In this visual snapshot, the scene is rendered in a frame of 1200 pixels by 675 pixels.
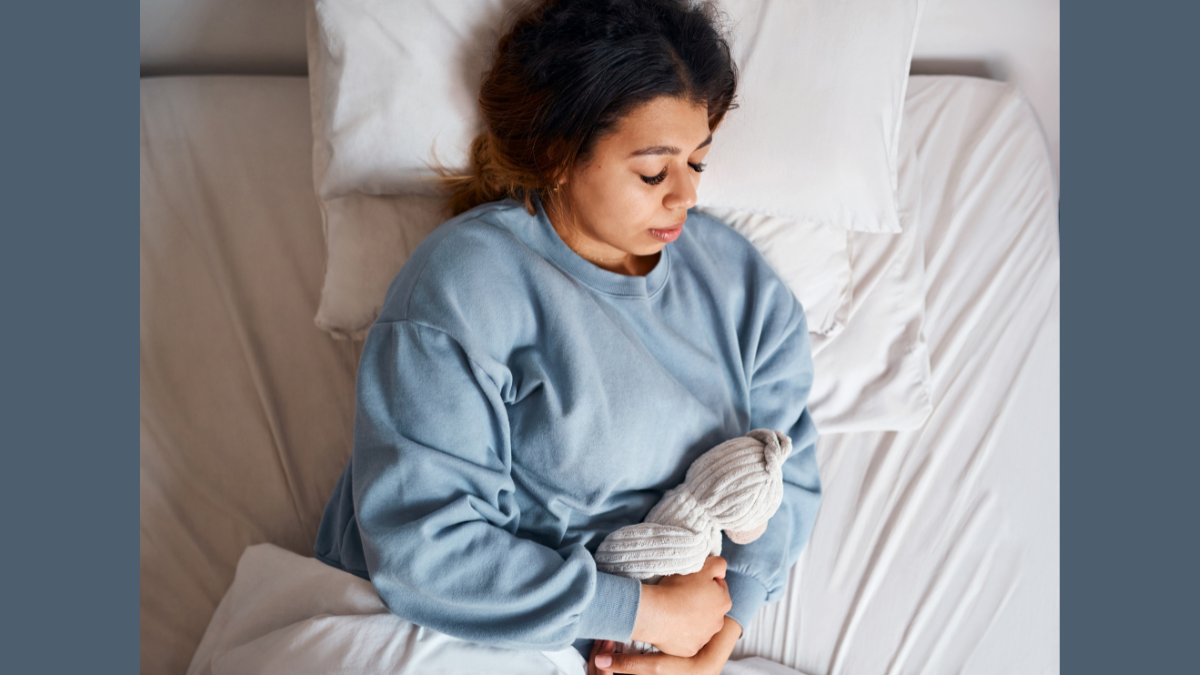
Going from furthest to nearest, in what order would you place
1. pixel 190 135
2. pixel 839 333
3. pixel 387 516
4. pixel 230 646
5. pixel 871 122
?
pixel 190 135, pixel 839 333, pixel 871 122, pixel 230 646, pixel 387 516

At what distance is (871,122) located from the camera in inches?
48.6

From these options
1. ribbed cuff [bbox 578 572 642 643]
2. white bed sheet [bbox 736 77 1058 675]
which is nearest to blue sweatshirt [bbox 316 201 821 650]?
ribbed cuff [bbox 578 572 642 643]

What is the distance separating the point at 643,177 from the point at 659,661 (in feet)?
2.01

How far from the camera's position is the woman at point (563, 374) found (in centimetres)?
95

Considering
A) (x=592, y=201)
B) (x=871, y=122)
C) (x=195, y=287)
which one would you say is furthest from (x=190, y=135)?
(x=871, y=122)

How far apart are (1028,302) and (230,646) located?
1.34 meters

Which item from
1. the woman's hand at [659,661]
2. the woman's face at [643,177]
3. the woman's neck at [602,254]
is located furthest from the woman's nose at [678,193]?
the woman's hand at [659,661]

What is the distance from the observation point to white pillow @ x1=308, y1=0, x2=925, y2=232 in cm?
116

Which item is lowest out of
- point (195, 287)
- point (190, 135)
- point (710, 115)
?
point (195, 287)

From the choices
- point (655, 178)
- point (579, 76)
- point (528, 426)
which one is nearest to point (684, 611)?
point (528, 426)

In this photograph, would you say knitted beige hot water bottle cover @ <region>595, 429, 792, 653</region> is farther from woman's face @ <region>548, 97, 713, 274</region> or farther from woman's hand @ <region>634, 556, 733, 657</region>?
woman's face @ <region>548, 97, 713, 274</region>

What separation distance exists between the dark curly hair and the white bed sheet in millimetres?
585

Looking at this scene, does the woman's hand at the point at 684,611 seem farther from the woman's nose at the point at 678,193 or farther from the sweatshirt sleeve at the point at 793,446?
the woman's nose at the point at 678,193

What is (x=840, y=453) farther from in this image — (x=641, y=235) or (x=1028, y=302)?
(x=641, y=235)
